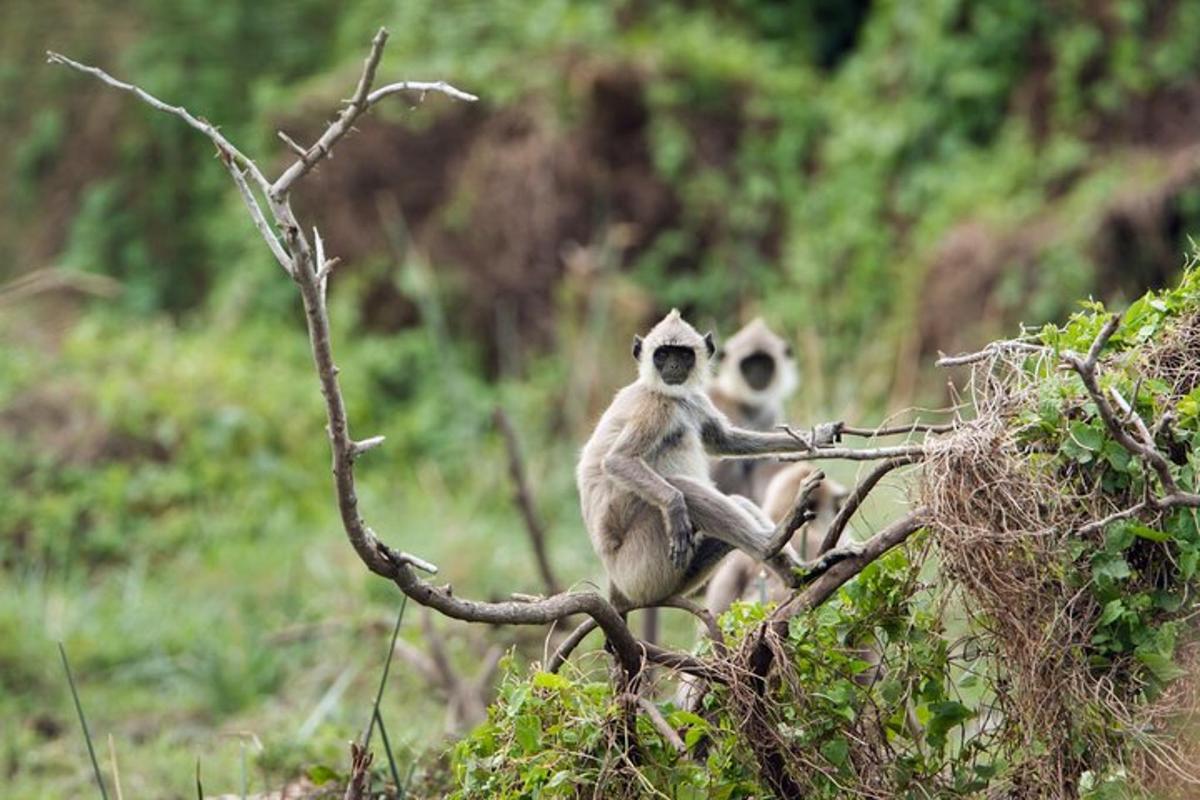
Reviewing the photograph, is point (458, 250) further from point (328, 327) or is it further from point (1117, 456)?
point (328, 327)

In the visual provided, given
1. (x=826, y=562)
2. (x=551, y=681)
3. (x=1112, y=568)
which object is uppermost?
(x=826, y=562)

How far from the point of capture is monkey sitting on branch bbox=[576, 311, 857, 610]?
21.1 ft

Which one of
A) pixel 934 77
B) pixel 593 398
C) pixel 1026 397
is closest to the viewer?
pixel 1026 397

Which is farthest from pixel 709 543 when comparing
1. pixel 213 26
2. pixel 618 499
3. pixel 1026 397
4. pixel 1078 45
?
pixel 213 26

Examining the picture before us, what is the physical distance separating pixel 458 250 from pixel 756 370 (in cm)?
776

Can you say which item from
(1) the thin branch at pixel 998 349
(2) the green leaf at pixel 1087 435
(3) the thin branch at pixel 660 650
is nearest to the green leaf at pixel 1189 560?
(2) the green leaf at pixel 1087 435

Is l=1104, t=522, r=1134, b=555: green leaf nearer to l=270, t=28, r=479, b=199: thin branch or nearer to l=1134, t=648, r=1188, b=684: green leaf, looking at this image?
l=1134, t=648, r=1188, b=684: green leaf

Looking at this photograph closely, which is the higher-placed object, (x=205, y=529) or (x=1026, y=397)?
(x=205, y=529)

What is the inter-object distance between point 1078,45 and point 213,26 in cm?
818

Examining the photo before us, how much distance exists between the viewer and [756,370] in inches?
398

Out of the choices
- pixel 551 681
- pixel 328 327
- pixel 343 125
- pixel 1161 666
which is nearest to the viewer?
pixel 343 125

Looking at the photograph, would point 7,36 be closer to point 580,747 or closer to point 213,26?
point 213,26

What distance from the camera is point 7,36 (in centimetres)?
1919

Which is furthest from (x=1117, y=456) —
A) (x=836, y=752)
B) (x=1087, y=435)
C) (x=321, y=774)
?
(x=321, y=774)
